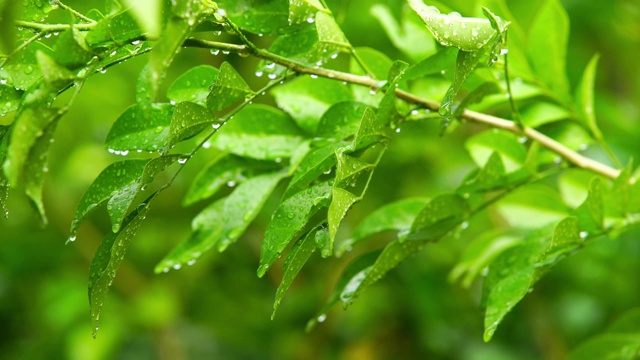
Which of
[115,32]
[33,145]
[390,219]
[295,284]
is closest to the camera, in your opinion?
[33,145]

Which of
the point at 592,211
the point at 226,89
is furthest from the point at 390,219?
the point at 226,89

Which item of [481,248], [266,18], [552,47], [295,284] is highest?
[266,18]

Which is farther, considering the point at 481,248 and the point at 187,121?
the point at 481,248

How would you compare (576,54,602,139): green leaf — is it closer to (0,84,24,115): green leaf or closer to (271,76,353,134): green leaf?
(271,76,353,134): green leaf

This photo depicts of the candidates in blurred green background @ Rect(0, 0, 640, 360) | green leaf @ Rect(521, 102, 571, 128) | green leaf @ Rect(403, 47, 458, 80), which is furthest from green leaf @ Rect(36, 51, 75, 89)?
blurred green background @ Rect(0, 0, 640, 360)

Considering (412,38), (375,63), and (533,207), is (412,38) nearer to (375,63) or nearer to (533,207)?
(375,63)

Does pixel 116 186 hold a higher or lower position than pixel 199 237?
higher

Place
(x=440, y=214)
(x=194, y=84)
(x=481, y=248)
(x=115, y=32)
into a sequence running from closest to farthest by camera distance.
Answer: (x=115, y=32) < (x=194, y=84) < (x=440, y=214) < (x=481, y=248)
